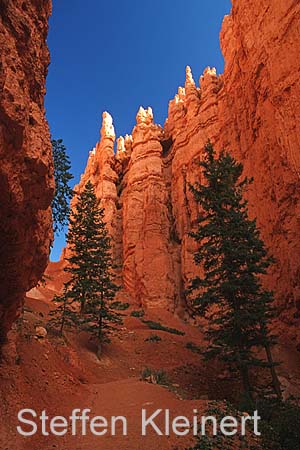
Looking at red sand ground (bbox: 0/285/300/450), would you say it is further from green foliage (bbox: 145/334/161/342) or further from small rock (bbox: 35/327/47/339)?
green foliage (bbox: 145/334/161/342)

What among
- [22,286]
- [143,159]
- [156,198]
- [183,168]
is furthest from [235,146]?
[22,286]

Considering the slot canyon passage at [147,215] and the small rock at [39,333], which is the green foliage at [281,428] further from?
the small rock at [39,333]

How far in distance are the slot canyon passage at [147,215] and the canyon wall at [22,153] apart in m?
0.03

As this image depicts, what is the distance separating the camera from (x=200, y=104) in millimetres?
44438

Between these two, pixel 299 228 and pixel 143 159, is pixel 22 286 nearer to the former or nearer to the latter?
pixel 299 228

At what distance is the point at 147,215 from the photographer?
139 feet

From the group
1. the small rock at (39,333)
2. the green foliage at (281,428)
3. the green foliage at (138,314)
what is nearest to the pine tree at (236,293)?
the green foliage at (281,428)

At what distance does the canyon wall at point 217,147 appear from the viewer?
22141 mm

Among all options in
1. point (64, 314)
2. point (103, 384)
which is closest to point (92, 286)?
point (64, 314)

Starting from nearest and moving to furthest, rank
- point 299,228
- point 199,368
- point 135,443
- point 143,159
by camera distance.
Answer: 1. point 135,443
2. point 199,368
3. point 299,228
4. point 143,159

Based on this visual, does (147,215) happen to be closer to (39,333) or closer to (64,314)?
(64,314)

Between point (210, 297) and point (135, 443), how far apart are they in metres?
8.30

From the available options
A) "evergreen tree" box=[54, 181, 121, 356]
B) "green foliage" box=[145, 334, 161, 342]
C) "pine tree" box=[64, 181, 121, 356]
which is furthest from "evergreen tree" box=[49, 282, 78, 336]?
"green foliage" box=[145, 334, 161, 342]

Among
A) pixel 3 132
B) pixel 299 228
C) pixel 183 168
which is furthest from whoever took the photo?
pixel 183 168
